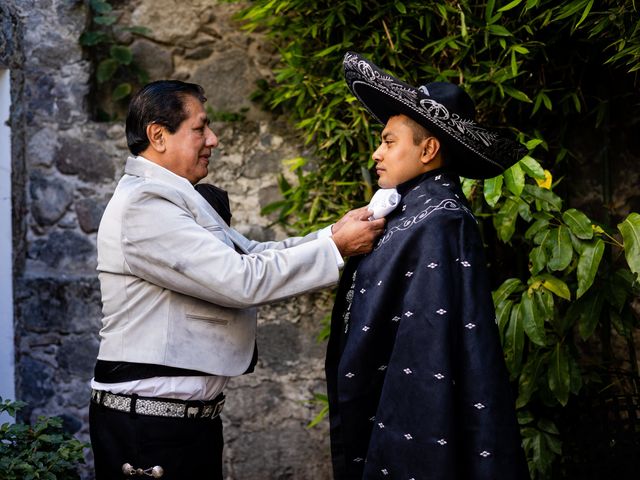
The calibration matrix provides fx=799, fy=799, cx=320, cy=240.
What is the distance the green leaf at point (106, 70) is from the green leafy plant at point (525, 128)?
33.2 inches

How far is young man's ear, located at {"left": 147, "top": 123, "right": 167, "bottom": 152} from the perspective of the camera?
2.61 meters

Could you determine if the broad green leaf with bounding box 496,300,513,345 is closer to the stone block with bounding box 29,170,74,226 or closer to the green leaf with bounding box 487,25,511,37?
the green leaf with bounding box 487,25,511,37

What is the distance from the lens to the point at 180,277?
2.42m

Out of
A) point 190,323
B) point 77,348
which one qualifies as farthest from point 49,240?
point 190,323

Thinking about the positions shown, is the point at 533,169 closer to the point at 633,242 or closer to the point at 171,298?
the point at 633,242

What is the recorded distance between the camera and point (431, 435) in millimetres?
2213

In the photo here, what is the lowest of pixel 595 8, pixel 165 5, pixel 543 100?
pixel 543 100

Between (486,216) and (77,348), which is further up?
(486,216)

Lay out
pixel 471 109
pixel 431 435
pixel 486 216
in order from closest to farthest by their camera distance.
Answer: pixel 431 435 < pixel 471 109 < pixel 486 216

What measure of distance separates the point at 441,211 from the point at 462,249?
13cm

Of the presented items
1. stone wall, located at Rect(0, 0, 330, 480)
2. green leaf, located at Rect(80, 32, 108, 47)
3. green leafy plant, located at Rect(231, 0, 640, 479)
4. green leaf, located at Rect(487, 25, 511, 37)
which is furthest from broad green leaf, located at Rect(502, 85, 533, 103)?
green leaf, located at Rect(80, 32, 108, 47)

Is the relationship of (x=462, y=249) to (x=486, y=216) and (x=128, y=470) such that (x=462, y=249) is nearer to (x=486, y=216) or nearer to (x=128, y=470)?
(x=128, y=470)

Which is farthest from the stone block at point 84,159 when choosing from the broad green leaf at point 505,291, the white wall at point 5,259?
the broad green leaf at point 505,291

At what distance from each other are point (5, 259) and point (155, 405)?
1.69 meters
